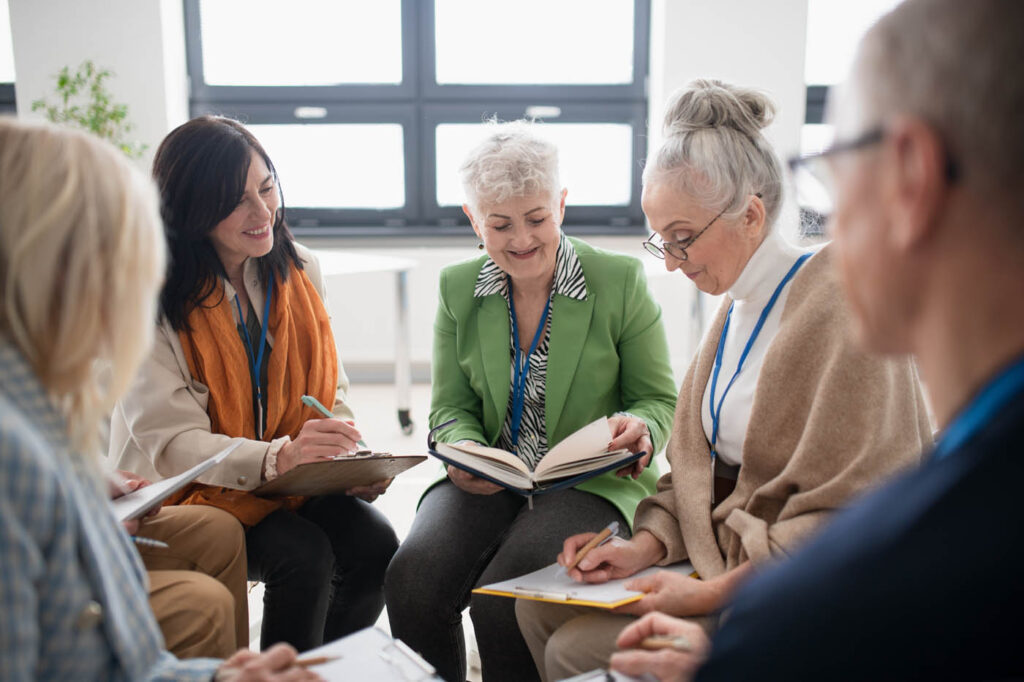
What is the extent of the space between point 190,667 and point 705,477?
3.00 ft

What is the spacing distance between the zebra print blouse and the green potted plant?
3241 millimetres

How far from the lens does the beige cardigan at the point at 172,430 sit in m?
1.67

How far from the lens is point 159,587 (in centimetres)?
131

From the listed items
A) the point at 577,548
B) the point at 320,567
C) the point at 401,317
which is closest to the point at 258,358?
the point at 320,567

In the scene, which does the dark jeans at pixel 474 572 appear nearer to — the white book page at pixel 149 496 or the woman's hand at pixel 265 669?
the white book page at pixel 149 496

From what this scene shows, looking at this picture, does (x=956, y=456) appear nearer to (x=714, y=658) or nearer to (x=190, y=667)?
(x=714, y=658)

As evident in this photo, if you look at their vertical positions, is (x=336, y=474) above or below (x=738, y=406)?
below

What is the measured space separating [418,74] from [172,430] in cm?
372

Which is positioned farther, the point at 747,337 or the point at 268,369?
the point at 268,369

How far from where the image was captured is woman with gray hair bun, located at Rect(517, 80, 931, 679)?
1292 millimetres

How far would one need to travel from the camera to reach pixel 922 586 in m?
0.54

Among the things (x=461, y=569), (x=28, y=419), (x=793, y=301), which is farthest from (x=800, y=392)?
(x=28, y=419)

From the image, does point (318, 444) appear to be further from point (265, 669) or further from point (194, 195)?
point (265, 669)

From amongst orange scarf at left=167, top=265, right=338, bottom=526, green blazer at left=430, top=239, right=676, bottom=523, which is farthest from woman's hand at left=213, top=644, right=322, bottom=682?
green blazer at left=430, top=239, right=676, bottom=523
